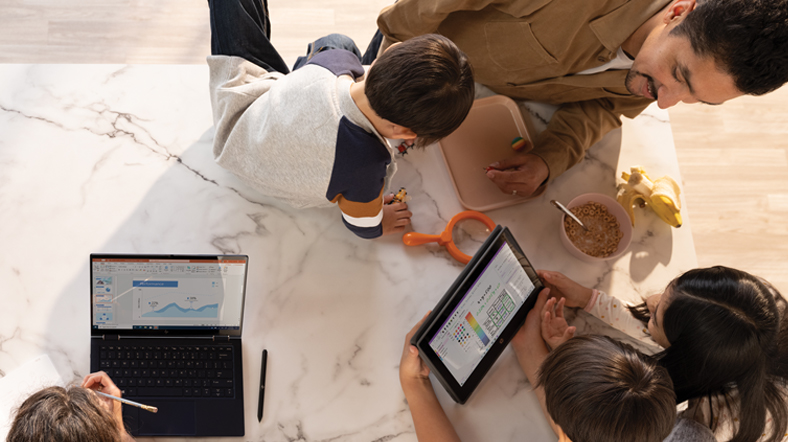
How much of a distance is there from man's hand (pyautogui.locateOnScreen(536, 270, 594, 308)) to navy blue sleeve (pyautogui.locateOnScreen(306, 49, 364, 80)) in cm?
62

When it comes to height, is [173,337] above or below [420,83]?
below

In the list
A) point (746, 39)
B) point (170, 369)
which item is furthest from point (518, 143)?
point (170, 369)

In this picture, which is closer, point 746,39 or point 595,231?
point 746,39

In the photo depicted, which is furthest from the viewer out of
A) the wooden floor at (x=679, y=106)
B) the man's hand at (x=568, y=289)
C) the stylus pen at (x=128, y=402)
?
the wooden floor at (x=679, y=106)

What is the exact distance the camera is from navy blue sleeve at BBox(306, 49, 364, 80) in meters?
1.06

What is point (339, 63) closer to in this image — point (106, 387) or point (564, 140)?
point (564, 140)

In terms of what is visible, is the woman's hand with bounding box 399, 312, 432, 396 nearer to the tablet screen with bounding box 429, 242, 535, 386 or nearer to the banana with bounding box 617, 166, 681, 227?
the tablet screen with bounding box 429, 242, 535, 386

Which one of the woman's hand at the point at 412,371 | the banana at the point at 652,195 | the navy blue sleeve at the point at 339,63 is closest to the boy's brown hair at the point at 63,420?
the woman's hand at the point at 412,371

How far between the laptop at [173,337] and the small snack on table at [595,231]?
0.75 m

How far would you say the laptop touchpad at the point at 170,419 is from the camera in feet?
3.34

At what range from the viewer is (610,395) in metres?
0.86

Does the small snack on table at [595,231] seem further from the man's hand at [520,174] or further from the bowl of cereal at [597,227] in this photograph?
the man's hand at [520,174]

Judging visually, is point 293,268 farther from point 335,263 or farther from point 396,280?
point 396,280

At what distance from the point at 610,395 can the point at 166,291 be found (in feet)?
2.78
